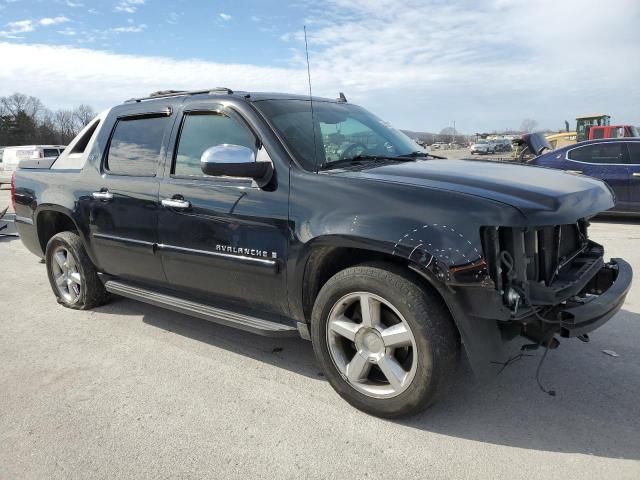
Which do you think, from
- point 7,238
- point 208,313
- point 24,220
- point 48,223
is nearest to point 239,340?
point 208,313

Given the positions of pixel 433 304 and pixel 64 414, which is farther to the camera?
pixel 64 414

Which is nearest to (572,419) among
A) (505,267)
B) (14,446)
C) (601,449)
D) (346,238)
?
(601,449)

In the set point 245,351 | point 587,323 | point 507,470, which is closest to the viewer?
point 507,470

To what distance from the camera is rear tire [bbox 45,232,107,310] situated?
187 inches

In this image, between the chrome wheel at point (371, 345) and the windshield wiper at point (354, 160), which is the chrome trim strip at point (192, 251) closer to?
the chrome wheel at point (371, 345)

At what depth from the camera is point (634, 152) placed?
9.13 m

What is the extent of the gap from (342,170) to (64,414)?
2196mm

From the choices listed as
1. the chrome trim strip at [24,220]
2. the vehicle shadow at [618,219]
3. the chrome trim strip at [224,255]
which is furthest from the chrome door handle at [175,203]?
the vehicle shadow at [618,219]

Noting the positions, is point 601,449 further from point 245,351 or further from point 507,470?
point 245,351

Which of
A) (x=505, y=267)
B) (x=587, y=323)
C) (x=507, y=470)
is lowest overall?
(x=507, y=470)

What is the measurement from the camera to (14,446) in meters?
2.79

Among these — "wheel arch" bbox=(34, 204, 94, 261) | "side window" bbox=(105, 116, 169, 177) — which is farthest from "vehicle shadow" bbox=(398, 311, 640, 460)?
"wheel arch" bbox=(34, 204, 94, 261)

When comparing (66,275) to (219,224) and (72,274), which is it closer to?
(72,274)

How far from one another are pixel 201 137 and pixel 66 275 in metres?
2.33
